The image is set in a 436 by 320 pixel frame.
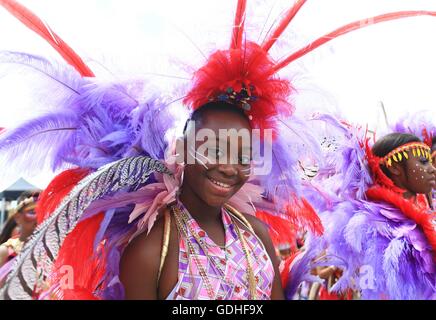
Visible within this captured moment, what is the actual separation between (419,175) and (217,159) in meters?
1.55

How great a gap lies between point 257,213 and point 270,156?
351 millimetres

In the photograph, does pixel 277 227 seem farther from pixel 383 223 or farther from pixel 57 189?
pixel 57 189

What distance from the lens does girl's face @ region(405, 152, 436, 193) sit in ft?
8.35

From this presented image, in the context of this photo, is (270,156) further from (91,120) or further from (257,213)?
(91,120)

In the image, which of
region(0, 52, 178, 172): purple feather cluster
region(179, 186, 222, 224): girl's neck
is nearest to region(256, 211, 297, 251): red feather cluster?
region(179, 186, 222, 224): girl's neck

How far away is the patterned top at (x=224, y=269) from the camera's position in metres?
1.52

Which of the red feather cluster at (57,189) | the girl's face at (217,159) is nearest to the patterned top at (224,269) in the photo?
the girl's face at (217,159)

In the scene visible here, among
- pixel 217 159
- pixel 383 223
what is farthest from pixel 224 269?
pixel 383 223

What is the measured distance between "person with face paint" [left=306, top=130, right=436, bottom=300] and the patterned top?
0.49 meters

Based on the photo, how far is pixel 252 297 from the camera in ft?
5.27

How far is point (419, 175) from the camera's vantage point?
254cm

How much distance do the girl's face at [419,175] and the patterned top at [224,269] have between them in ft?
4.17

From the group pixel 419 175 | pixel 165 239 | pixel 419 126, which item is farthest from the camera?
pixel 419 126

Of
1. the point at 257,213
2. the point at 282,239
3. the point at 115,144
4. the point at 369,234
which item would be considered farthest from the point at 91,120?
the point at 369,234
